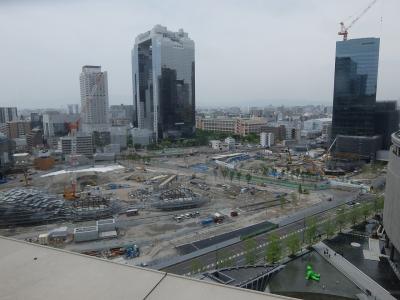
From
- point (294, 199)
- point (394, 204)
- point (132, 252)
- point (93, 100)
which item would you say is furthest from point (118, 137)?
point (394, 204)

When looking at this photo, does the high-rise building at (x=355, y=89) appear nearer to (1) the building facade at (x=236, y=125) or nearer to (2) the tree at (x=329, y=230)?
(1) the building facade at (x=236, y=125)

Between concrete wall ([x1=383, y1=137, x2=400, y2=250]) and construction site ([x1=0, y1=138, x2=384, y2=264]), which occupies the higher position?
concrete wall ([x1=383, y1=137, x2=400, y2=250])

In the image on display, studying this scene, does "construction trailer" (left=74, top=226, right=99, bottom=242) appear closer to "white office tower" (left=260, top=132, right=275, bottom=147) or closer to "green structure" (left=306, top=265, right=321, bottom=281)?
"green structure" (left=306, top=265, right=321, bottom=281)

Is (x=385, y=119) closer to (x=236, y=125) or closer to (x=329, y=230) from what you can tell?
(x=329, y=230)

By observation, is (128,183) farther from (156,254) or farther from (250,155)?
(250,155)

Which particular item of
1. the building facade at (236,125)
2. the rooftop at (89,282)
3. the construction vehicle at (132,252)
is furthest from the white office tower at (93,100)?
the rooftop at (89,282)

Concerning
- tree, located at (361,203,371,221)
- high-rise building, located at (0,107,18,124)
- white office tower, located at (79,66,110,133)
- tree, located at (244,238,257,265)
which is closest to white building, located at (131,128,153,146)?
white office tower, located at (79,66,110,133)
